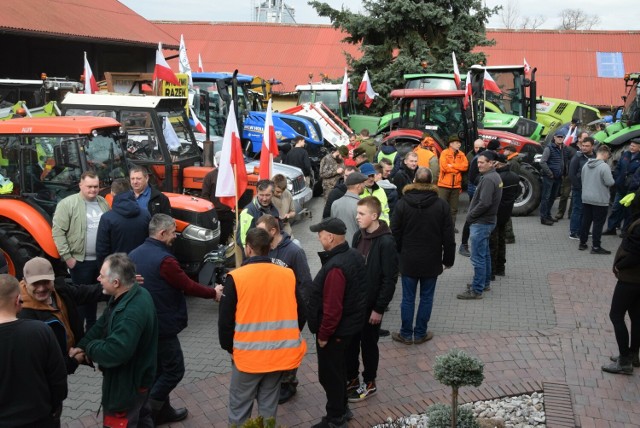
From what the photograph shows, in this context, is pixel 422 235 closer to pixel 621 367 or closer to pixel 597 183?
pixel 621 367

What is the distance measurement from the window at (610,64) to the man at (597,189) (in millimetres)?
24590

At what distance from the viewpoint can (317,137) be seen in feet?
58.4

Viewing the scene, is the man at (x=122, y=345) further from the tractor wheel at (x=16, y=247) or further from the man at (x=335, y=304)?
the tractor wheel at (x=16, y=247)

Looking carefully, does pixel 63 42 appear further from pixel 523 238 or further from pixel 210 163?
pixel 523 238

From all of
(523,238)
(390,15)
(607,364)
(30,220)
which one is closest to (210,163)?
(30,220)

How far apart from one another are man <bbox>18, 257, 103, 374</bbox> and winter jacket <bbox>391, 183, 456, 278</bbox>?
11.3ft

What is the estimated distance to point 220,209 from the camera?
9664 millimetres

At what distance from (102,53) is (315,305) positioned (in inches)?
869

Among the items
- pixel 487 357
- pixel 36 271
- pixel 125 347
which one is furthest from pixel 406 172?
pixel 36 271

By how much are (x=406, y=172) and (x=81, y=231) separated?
5.65 meters

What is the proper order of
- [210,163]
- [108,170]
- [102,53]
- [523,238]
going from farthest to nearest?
[102,53] < [523,238] < [210,163] < [108,170]

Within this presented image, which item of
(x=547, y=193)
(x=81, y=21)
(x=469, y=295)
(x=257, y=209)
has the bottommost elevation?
(x=469, y=295)

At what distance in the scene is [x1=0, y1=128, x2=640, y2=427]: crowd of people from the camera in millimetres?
4184

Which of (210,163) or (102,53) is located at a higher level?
(102,53)
